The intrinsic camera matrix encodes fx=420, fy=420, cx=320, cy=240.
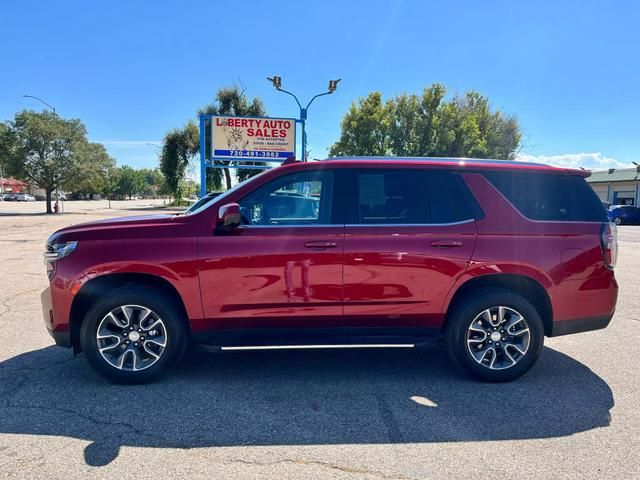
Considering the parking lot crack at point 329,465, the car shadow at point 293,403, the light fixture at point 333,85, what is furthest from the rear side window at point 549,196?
the light fixture at point 333,85

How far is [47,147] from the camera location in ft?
104

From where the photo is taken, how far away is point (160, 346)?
3.61 metres

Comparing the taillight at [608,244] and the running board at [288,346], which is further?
the taillight at [608,244]

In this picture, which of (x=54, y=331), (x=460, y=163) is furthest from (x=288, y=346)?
(x=460, y=163)

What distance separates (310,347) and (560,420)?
199cm

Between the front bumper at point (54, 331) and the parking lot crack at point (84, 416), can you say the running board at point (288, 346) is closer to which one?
the parking lot crack at point (84, 416)

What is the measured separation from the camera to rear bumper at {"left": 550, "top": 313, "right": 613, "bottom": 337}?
3.80m

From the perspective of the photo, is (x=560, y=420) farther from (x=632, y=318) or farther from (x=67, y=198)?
(x=67, y=198)

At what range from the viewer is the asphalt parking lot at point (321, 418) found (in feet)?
8.48

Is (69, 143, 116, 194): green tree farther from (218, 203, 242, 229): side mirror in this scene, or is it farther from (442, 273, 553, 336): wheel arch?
(442, 273, 553, 336): wheel arch

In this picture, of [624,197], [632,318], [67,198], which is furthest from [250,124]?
[67,198]

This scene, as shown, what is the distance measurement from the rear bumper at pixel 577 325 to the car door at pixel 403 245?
106 centimetres

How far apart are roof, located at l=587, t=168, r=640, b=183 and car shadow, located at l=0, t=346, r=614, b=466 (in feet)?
161

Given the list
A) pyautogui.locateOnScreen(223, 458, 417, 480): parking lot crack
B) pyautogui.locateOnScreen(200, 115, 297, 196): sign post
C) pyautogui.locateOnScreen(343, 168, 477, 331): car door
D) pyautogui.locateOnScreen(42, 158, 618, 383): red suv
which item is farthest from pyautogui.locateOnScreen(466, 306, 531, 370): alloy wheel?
→ pyautogui.locateOnScreen(200, 115, 297, 196): sign post
